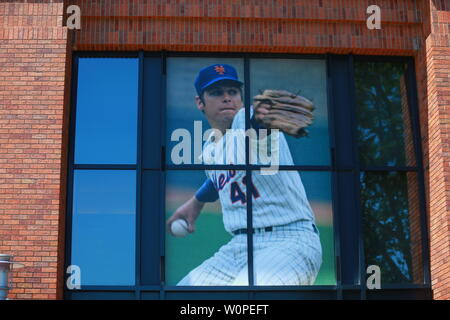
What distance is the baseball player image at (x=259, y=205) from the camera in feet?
40.3

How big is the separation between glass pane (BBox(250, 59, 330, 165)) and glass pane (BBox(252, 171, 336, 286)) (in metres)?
0.33

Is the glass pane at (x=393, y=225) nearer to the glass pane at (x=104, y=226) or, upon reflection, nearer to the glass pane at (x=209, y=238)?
the glass pane at (x=209, y=238)

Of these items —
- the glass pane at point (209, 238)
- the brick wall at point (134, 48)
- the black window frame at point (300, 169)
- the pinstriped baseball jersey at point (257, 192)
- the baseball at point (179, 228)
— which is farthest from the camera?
the pinstriped baseball jersey at point (257, 192)

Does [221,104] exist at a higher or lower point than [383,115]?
higher

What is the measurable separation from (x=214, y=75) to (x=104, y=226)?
271 centimetres

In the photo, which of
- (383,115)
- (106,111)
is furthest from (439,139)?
(106,111)

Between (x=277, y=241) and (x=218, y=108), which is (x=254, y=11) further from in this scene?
(x=277, y=241)

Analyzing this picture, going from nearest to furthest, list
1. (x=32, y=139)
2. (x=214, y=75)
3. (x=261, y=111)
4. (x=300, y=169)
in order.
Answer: (x=32, y=139) → (x=300, y=169) → (x=261, y=111) → (x=214, y=75)

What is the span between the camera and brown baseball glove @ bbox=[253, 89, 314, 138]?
42.5 feet

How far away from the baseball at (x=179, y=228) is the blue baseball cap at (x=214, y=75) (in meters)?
1.97

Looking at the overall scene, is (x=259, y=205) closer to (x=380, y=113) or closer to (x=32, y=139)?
(x=380, y=113)

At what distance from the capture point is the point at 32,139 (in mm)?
12008

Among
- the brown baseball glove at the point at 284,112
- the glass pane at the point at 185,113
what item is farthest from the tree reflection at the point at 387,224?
the glass pane at the point at 185,113
